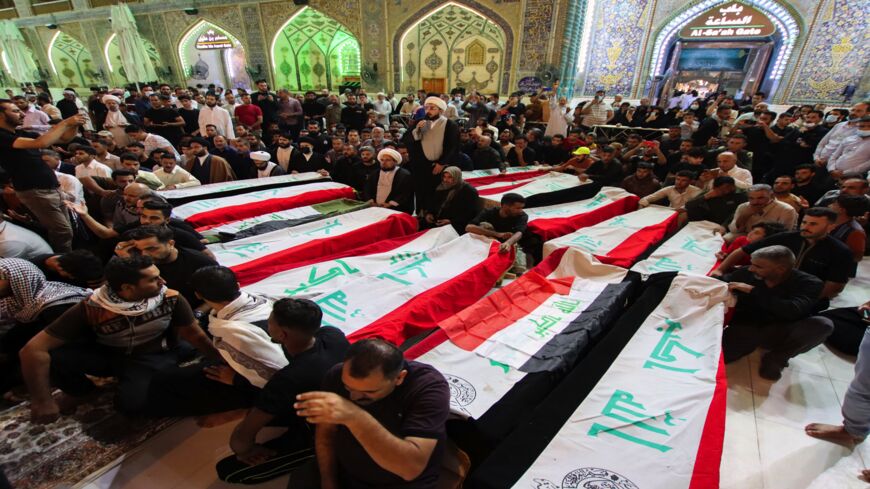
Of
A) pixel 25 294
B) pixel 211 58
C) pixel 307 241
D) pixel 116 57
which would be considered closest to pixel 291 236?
pixel 307 241

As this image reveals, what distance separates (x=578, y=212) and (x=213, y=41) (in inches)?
679

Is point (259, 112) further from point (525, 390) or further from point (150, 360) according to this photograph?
point (525, 390)

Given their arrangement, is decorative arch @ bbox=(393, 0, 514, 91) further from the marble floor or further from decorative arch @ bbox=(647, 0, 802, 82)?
the marble floor

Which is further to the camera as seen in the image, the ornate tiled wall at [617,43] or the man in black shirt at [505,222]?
the ornate tiled wall at [617,43]

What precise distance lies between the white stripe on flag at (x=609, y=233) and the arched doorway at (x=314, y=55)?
13.6m

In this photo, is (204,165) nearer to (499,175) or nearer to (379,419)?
(499,175)

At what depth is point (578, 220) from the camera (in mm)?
3938

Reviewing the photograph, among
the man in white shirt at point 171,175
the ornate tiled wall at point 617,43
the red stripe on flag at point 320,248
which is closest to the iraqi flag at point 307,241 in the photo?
the red stripe on flag at point 320,248

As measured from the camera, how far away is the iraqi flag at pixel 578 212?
3605 mm

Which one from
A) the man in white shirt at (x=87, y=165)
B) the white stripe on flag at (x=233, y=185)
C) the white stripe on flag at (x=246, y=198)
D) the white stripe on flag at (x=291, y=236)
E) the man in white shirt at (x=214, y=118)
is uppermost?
the man in white shirt at (x=214, y=118)

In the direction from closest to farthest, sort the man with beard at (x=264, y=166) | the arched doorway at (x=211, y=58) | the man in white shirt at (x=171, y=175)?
the man in white shirt at (x=171, y=175) < the man with beard at (x=264, y=166) < the arched doorway at (x=211, y=58)

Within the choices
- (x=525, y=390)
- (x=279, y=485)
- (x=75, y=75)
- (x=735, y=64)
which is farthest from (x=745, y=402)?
(x=75, y=75)

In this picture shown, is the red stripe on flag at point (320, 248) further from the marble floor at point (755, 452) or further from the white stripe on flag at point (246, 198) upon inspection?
the white stripe on flag at point (246, 198)

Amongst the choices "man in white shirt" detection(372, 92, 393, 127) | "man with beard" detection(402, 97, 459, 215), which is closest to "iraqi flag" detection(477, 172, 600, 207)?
"man with beard" detection(402, 97, 459, 215)
